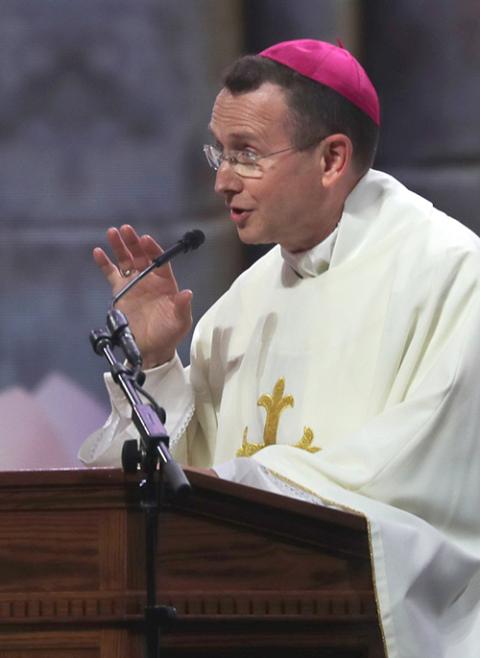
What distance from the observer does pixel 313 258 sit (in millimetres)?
4145

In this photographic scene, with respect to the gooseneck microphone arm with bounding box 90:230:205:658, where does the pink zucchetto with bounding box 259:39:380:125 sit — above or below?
above

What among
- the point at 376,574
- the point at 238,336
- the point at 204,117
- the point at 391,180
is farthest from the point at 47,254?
the point at 376,574

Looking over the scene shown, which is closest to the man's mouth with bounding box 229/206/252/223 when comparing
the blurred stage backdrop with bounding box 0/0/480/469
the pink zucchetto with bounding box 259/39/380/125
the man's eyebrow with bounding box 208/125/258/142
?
the man's eyebrow with bounding box 208/125/258/142

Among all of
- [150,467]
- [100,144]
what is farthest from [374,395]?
[100,144]

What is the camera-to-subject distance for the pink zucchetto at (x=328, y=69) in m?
4.13

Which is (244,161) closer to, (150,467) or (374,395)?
(374,395)

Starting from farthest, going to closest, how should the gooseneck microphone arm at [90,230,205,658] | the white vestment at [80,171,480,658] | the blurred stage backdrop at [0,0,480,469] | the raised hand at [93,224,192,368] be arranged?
the blurred stage backdrop at [0,0,480,469] → the raised hand at [93,224,192,368] → the white vestment at [80,171,480,658] → the gooseneck microphone arm at [90,230,205,658]

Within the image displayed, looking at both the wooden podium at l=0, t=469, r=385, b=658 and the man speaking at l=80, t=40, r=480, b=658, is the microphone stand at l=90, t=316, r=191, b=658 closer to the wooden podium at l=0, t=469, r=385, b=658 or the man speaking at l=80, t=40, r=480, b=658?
the wooden podium at l=0, t=469, r=385, b=658

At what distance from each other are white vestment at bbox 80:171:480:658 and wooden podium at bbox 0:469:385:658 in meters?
0.14

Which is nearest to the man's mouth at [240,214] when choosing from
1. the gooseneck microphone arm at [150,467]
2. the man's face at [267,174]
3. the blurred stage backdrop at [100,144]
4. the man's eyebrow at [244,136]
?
the man's face at [267,174]

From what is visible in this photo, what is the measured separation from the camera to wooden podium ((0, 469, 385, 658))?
298cm

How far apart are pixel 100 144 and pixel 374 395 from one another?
2025mm

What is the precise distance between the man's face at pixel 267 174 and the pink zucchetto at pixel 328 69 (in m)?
0.10

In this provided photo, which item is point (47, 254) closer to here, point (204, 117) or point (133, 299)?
point (204, 117)
